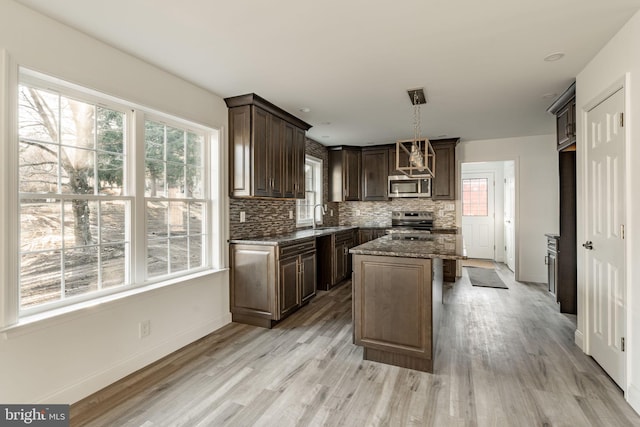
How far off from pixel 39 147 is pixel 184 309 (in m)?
1.68

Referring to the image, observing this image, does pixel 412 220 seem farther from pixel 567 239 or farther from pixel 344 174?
pixel 567 239

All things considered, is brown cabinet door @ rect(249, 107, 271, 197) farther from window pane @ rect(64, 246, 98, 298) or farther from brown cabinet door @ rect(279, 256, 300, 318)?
window pane @ rect(64, 246, 98, 298)

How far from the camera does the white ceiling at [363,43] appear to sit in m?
1.83

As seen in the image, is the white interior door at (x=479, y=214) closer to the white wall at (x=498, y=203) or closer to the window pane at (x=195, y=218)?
the white wall at (x=498, y=203)

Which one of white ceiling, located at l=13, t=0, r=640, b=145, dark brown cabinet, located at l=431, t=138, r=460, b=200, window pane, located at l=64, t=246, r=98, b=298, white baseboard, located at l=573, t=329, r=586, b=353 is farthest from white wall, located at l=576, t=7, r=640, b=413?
window pane, located at l=64, t=246, r=98, b=298

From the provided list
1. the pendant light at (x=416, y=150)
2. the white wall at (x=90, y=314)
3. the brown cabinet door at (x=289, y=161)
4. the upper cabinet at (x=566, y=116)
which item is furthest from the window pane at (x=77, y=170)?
the upper cabinet at (x=566, y=116)

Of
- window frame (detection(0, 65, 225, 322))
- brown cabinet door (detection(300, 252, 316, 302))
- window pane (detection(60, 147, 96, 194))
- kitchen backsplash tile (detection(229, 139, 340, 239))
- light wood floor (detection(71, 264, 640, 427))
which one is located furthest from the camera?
brown cabinet door (detection(300, 252, 316, 302))

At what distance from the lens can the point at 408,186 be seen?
18.3 feet

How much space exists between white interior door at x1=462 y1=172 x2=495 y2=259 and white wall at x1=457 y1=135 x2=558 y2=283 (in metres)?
2.03

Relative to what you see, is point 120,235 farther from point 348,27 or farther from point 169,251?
point 348,27

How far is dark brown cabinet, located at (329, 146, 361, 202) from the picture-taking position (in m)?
5.81

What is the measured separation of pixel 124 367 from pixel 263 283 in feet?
4.45

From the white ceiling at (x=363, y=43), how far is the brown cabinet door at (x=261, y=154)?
0.24 meters

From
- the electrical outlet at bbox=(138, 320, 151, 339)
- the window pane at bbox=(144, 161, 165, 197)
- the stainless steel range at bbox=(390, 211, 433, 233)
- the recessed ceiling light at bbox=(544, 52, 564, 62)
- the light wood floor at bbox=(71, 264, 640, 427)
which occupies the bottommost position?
the light wood floor at bbox=(71, 264, 640, 427)
